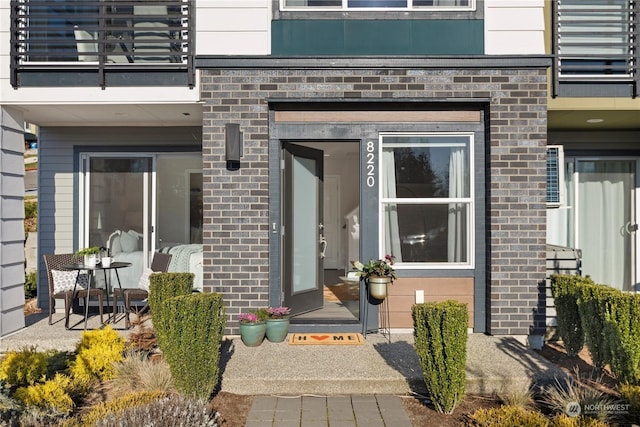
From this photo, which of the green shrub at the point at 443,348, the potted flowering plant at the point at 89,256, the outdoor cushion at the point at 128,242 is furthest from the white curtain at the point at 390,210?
the outdoor cushion at the point at 128,242

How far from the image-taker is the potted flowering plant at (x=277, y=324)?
5430 millimetres

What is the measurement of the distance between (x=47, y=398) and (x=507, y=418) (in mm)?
3445

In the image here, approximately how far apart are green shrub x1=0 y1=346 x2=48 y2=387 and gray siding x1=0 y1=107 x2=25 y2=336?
6.98 feet

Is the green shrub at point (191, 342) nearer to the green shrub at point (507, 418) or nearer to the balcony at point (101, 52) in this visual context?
the green shrub at point (507, 418)

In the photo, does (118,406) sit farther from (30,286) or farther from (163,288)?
(30,286)

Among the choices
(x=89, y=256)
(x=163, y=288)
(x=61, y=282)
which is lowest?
(x=61, y=282)

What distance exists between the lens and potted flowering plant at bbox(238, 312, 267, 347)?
5.27 m

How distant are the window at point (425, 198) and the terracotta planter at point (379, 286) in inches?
19.6

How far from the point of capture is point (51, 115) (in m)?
6.64

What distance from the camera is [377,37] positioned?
5.86 m

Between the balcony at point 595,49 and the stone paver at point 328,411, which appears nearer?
the stone paver at point 328,411

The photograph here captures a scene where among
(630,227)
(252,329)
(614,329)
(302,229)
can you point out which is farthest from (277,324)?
(630,227)

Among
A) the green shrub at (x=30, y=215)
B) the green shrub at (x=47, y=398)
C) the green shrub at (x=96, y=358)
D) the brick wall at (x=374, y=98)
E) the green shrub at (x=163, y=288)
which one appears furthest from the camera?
the green shrub at (x=30, y=215)

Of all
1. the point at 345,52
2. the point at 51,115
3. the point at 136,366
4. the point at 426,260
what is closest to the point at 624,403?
the point at 426,260
